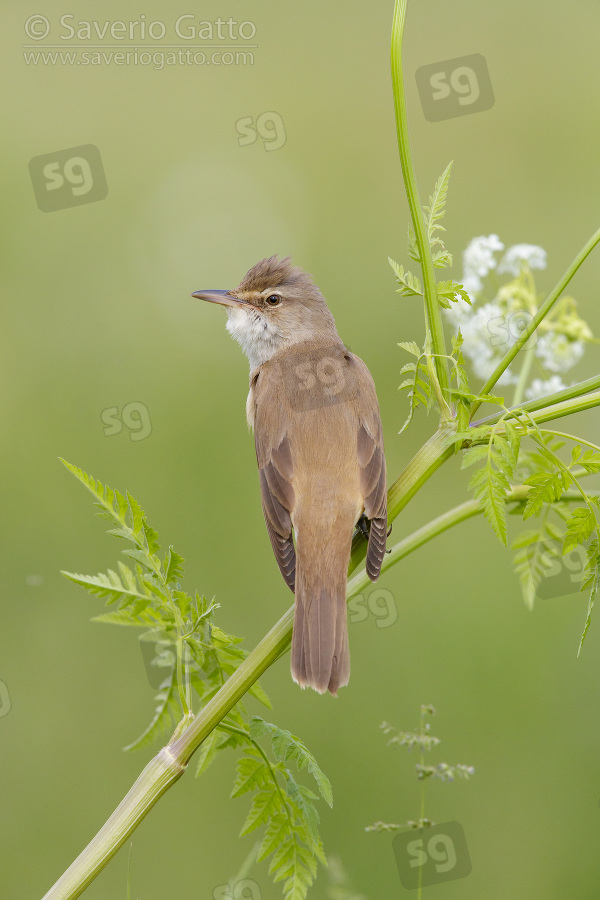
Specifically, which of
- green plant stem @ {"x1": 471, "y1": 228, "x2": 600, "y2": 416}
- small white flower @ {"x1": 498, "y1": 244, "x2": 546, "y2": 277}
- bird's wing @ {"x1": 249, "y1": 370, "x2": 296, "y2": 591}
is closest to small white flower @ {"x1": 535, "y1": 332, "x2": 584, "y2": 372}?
small white flower @ {"x1": 498, "y1": 244, "x2": 546, "y2": 277}

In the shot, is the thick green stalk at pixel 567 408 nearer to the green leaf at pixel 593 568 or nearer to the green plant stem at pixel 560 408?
the green plant stem at pixel 560 408

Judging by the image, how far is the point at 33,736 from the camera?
15.3 feet

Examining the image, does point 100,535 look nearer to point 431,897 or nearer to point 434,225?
point 431,897

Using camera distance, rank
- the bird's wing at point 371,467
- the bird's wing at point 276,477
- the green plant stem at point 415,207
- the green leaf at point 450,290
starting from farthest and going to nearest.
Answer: the bird's wing at point 276,477 < the bird's wing at point 371,467 < the green leaf at point 450,290 < the green plant stem at point 415,207

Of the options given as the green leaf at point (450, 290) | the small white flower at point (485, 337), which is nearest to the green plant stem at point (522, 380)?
the small white flower at point (485, 337)

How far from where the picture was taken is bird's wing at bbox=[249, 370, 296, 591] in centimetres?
293

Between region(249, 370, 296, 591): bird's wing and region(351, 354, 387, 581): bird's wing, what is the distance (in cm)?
24

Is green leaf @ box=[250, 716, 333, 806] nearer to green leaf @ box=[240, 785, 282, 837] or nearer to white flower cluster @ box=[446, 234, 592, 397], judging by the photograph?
green leaf @ box=[240, 785, 282, 837]

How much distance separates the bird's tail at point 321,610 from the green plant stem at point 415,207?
745 millimetres

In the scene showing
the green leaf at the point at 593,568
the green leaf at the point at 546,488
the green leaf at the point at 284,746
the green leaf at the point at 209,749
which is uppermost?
the green leaf at the point at 546,488

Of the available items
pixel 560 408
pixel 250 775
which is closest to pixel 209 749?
pixel 250 775

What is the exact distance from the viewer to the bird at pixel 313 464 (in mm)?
2570

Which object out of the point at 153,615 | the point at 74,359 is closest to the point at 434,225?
the point at 153,615

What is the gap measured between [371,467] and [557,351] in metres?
0.77
